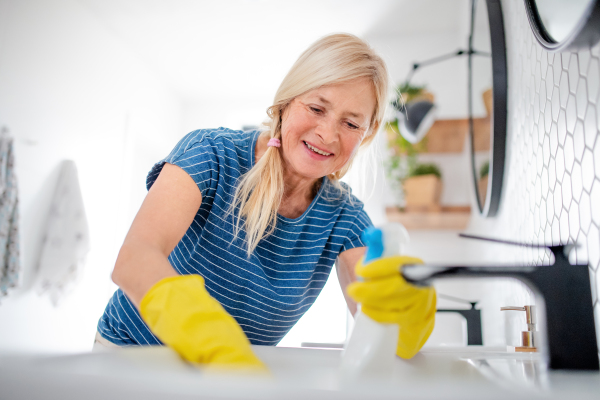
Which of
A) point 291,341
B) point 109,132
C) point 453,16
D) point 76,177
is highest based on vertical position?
point 453,16

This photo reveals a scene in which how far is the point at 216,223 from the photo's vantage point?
0.81 metres

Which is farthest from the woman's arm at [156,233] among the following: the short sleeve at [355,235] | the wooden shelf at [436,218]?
the wooden shelf at [436,218]

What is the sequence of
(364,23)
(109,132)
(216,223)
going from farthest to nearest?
(109,132), (364,23), (216,223)

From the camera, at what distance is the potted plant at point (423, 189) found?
1938mm

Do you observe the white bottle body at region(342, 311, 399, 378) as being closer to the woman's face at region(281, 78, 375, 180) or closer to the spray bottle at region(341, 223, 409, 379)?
the spray bottle at region(341, 223, 409, 379)

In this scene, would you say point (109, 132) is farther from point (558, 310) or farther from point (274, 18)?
point (558, 310)

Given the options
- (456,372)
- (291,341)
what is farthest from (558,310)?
(291,341)

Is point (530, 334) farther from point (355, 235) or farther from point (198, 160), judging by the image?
point (198, 160)

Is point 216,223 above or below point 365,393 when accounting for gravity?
above

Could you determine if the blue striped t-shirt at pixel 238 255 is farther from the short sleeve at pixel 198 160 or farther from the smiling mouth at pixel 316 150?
the smiling mouth at pixel 316 150

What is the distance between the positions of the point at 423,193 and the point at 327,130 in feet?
4.07

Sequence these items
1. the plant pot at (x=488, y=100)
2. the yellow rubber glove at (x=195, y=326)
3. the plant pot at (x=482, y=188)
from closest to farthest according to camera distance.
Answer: the yellow rubber glove at (x=195, y=326), the plant pot at (x=488, y=100), the plant pot at (x=482, y=188)

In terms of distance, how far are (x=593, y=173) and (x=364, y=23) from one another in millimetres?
2250

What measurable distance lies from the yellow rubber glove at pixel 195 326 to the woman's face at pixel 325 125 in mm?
488
